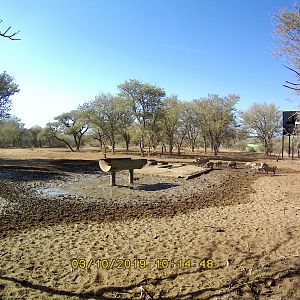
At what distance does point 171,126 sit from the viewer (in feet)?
140

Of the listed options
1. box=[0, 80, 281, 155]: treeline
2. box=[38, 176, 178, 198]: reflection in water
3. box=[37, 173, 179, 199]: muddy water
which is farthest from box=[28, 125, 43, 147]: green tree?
box=[38, 176, 178, 198]: reflection in water

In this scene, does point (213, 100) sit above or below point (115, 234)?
above

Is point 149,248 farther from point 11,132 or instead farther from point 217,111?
point 11,132

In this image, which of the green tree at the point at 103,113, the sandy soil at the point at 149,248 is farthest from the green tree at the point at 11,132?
the sandy soil at the point at 149,248

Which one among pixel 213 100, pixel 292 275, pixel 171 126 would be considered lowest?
pixel 292 275

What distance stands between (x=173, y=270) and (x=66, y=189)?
7975 millimetres

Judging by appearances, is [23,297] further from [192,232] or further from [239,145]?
[239,145]

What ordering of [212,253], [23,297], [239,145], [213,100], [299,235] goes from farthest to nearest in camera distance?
1. [239,145]
2. [213,100]
3. [299,235]
4. [212,253]
5. [23,297]

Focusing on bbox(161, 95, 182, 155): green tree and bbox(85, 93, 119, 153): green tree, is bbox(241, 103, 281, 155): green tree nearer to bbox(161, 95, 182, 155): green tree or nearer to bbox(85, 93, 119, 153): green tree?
bbox(161, 95, 182, 155): green tree

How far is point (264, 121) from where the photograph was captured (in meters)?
49.2

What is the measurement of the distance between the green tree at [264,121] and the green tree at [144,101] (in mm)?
19605

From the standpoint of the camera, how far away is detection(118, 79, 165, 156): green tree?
Answer: 36844 millimetres

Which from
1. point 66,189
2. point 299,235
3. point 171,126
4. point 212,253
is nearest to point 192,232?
point 212,253

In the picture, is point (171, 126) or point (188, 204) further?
point (171, 126)
